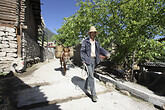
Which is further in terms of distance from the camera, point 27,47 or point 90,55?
point 27,47

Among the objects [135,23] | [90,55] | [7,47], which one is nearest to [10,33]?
[7,47]

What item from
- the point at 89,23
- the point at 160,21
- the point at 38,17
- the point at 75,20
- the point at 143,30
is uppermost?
the point at 38,17

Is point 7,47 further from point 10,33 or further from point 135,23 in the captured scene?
point 135,23

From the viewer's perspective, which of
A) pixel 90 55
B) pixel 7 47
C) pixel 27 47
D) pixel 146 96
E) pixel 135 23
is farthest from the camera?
pixel 27 47

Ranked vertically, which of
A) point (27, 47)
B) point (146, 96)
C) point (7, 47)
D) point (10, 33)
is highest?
point (10, 33)

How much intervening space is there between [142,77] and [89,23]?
445 centimetres

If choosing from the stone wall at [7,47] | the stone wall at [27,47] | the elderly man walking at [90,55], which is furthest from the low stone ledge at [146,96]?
the stone wall at [27,47]

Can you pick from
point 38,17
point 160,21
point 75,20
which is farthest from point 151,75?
point 38,17

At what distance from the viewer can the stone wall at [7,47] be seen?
6441 mm

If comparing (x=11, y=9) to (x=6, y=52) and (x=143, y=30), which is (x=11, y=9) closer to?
(x=6, y=52)

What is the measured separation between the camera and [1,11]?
6.78 metres

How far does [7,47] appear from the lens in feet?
21.7

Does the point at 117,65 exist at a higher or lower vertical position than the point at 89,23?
lower

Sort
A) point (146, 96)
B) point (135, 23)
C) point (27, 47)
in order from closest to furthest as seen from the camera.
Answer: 1. point (146, 96)
2. point (135, 23)
3. point (27, 47)
